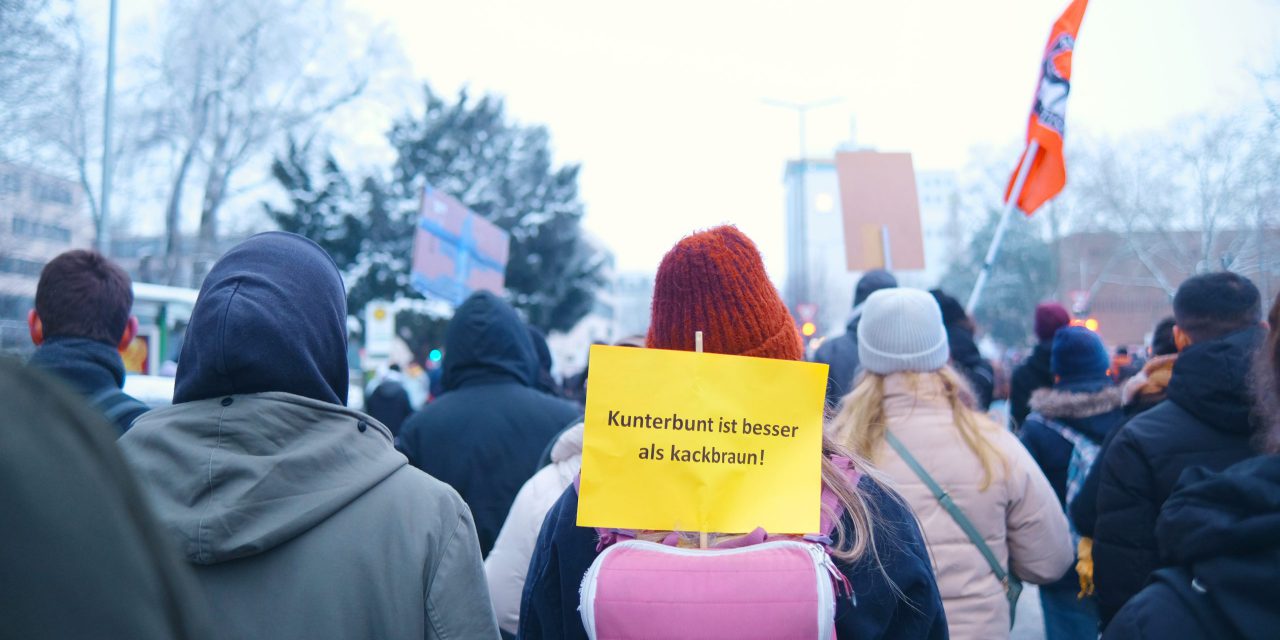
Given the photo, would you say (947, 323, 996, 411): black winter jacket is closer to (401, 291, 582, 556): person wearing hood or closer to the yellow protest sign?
(401, 291, 582, 556): person wearing hood

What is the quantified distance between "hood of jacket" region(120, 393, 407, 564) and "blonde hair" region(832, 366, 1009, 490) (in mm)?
1739

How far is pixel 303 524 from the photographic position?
5.90ft

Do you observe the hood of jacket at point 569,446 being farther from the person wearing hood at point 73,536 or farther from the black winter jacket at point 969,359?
the black winter jacket at point 969,359

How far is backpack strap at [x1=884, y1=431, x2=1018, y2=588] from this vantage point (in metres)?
3.03

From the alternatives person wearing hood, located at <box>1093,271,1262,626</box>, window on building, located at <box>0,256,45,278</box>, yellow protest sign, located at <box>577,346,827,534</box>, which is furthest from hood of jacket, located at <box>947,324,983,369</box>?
window on building, located at <box>0,256,45,278</box>

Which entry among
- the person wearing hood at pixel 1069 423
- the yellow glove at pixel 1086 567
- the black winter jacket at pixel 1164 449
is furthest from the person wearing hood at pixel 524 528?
the person wearing hood at pixel 1069 423

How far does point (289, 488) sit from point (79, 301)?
72.0 inches

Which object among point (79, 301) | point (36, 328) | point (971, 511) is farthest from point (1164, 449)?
point (36, 328)

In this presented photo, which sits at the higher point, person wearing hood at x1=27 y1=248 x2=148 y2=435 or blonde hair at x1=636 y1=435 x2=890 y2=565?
person wearing hood at x1=27 y1=248 x2=148 y2=435

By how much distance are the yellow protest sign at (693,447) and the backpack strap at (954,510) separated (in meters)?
1.44

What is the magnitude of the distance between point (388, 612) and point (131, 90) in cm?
2911

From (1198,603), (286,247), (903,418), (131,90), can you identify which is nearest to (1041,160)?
(903,418)

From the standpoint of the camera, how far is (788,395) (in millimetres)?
1766

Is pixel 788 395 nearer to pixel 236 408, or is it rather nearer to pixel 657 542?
pixel 657 542
